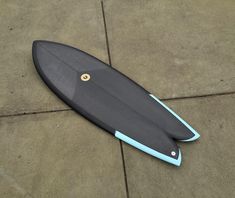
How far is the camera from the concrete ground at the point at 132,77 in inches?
77.0

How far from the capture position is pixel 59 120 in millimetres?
2248

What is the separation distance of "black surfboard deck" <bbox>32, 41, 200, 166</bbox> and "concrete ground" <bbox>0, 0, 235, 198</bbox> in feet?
0.24

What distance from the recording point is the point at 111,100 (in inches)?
89.2

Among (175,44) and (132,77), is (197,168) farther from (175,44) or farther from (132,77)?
(175,44)

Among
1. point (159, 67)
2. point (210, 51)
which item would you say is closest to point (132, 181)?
point (159, 67)

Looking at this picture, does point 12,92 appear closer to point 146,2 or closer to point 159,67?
point 159,67

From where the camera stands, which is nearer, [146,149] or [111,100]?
[146,149]

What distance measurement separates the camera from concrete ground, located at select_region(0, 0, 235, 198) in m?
1.96

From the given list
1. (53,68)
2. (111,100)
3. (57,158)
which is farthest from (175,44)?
(57,158)

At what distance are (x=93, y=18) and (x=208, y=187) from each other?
190 cm

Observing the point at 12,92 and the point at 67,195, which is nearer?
the point at 67,195

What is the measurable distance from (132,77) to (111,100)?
36cm

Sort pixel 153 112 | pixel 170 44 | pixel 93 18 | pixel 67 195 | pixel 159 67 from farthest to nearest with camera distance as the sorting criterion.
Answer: pixel 93 18 → pixel 170 44 → pixel 159 67 → pixel 153 112 → pixel 67 195

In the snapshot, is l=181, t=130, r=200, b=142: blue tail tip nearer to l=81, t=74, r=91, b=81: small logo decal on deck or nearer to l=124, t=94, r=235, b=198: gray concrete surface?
l=124, t=94, r=235, b=198: gray concrete surface
